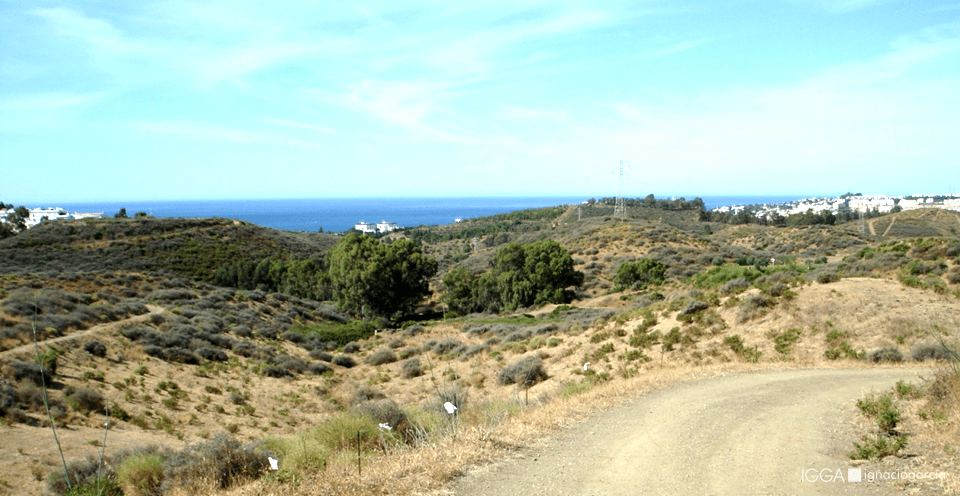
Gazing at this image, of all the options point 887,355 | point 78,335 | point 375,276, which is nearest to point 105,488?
point 78,335

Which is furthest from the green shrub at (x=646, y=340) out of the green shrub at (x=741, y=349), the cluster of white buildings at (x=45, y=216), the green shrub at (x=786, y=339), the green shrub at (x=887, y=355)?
the cluster of white buildings at (x=45, y=216)

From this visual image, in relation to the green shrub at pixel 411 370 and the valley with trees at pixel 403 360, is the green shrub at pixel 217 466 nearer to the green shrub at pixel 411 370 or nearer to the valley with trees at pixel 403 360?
the valley with trees at pixel 403 360

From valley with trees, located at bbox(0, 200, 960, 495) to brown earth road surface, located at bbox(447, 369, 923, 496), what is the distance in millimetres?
287

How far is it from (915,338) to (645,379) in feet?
26.3

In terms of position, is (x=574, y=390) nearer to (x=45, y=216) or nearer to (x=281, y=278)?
(x=281, y=278)

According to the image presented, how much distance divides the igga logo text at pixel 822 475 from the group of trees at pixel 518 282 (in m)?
32.3

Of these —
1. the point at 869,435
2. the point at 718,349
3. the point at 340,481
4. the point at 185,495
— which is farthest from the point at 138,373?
the point at 869,435

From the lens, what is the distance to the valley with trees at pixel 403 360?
7.42m

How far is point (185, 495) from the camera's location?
7.20 metres

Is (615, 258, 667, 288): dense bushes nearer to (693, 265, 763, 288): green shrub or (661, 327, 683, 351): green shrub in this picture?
(693, 265, 763, 288): green shrub

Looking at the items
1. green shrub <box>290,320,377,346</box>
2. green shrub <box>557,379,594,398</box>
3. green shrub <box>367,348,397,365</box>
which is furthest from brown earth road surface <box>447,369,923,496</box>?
green shrub <box>290,320,377,346</box>

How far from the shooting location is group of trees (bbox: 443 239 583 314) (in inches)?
1566

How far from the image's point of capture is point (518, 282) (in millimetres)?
40812

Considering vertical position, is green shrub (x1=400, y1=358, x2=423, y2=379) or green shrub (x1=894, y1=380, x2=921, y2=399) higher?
green shrub (x1=894, y1=380, x2=921, y2=399)
